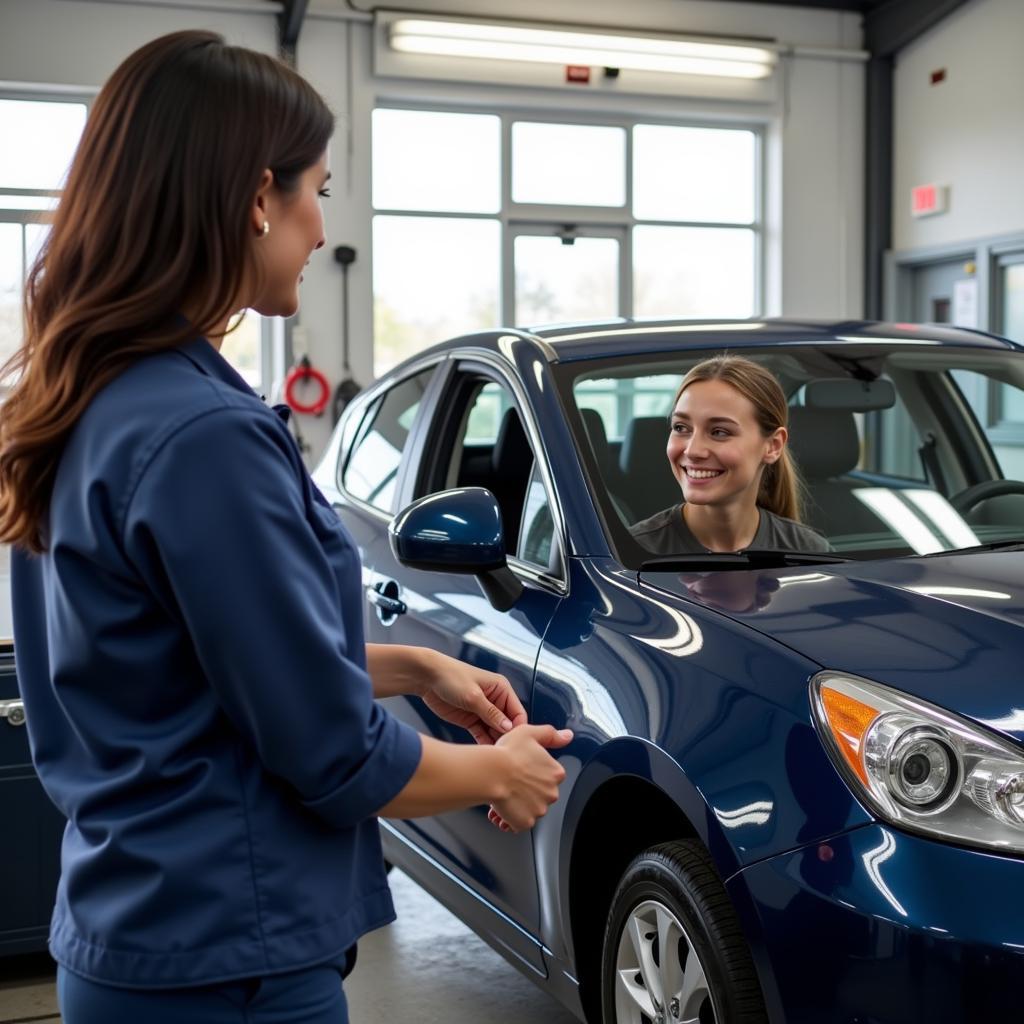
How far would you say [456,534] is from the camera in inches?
88.3

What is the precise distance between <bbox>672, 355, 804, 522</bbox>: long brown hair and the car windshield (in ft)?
0.13

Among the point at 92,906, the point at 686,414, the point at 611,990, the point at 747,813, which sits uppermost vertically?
the point at 686,414

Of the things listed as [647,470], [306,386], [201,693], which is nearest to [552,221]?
[306,386]

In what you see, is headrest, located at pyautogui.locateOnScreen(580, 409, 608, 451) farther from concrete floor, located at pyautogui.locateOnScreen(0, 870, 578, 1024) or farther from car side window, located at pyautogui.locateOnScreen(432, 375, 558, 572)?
concrete floor, located at pyautogui.locateOnScreen(0, 870, 578, 1024)

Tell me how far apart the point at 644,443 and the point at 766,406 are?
1.14 ft

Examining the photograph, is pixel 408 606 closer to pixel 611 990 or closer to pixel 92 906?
pixel 611 990

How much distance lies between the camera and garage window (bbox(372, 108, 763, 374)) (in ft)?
33.0

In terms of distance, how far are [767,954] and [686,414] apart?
1.20m

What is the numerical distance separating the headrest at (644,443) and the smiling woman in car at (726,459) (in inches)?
6.7

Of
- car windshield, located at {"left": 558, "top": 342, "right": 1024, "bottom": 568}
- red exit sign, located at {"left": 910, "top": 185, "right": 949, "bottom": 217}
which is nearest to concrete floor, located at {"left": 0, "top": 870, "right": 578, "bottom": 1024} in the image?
car windshield, located at {"left": 558, "top": 342, "right": 1024, "bottom": 568}

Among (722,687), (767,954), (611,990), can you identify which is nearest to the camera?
(767,954)

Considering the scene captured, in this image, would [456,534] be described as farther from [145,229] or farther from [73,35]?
[73,35]

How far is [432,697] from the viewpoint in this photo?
140cm

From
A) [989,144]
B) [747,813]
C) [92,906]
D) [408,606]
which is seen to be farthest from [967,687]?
[989,144]
